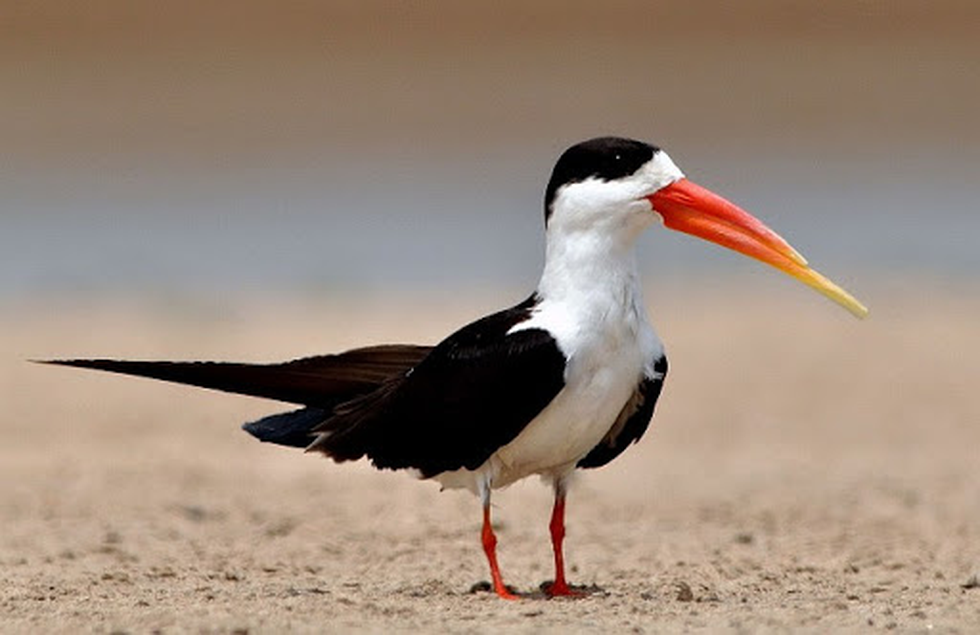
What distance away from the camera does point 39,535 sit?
912 cm

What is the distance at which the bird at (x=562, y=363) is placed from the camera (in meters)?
7.07

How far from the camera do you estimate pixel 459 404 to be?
23.5 feet

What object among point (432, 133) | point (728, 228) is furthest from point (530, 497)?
point (432, 133)

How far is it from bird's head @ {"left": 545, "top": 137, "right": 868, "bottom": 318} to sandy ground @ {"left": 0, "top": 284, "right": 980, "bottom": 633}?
1099 mm

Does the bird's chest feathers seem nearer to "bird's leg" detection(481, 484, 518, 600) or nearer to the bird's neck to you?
the bird's neck

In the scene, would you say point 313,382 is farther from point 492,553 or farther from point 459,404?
point 492,553

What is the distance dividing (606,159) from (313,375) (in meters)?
1.26

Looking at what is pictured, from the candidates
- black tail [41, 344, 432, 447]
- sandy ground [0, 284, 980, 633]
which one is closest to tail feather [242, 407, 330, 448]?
black tail [41, 344, 432, 447]

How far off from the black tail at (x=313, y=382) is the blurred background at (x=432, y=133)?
925cm

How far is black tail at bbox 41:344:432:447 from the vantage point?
757cm

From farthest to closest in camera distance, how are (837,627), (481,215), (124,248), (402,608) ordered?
(481,215), (124,248), (402,608), (837,627)

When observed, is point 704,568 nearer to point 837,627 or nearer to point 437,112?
point 837,627

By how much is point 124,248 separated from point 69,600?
13449 millimetres

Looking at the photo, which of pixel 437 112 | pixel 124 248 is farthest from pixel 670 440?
pixel 437 112
